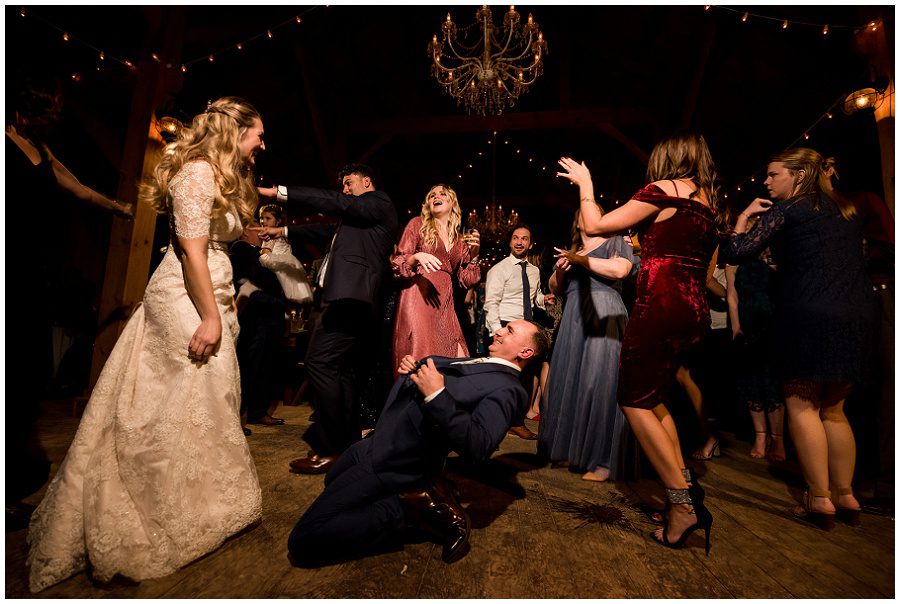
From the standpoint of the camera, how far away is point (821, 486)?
1.89m

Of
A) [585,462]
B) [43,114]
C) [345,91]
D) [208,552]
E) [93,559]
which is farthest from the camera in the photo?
[345,91]

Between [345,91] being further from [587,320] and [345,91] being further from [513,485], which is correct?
[513,485]

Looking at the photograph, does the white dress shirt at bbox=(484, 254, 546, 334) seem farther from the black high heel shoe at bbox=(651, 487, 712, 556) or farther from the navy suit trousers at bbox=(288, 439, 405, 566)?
the navy suit trousers at bbox=(288, 439, 405, 566)

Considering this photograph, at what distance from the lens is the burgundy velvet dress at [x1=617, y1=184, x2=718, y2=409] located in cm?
175

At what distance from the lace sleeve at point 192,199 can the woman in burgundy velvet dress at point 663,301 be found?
1.43 meters

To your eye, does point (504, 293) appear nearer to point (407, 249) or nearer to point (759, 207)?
point (407, 249)

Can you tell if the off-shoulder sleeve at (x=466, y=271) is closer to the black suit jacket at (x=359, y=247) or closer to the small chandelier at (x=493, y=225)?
the black suit jacket at (x=359, y=247)

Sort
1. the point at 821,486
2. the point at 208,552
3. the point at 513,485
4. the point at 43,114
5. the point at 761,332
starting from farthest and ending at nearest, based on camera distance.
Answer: the point at 761,332 → the point at 513,485 → the point at 821,486 → the point at 43,114 → the point at 208,552

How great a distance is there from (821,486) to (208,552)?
2454mm

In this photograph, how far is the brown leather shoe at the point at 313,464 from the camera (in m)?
2.35

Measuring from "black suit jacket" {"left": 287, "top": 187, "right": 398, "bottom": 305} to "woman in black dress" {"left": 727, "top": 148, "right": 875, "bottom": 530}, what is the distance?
188cm

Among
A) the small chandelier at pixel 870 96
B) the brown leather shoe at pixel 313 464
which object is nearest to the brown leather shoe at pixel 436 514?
the brown leather shoe at pixel 313 464

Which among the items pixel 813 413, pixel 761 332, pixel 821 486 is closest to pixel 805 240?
pixel 813 413

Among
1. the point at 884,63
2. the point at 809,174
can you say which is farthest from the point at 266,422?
the point at 884,63
